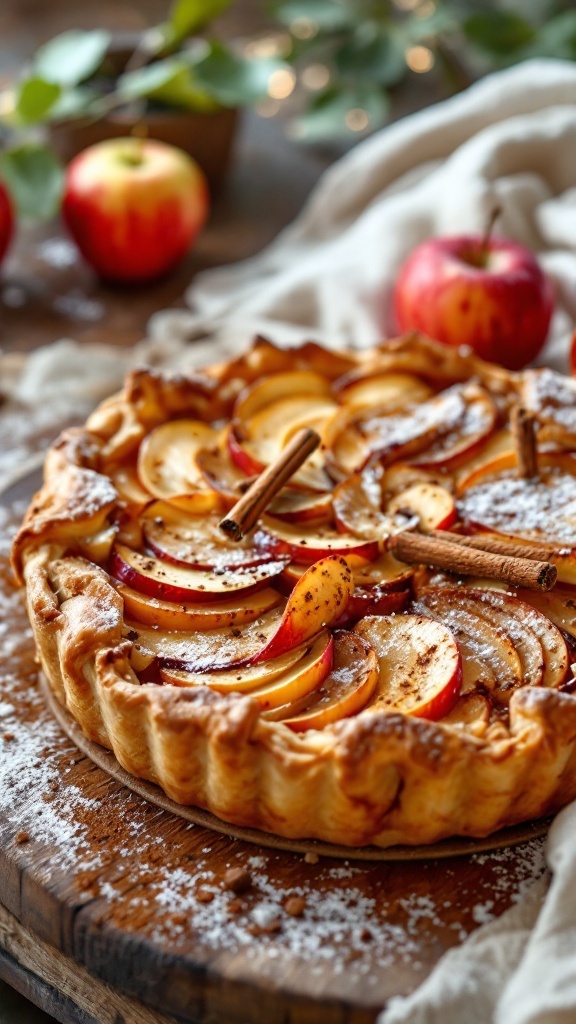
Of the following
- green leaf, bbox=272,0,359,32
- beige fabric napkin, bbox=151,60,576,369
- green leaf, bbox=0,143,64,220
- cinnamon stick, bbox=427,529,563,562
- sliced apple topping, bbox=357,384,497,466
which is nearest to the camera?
cinnamon stick, bbox=427,529,563,562

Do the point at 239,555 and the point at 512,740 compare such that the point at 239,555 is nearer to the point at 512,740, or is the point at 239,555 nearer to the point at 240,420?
the point at 240,420

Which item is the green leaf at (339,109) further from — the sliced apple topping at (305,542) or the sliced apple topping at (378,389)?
the sliced apple topping at (305,542)

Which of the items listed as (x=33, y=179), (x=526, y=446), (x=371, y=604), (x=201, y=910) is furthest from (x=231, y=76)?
(x=201, y=910)

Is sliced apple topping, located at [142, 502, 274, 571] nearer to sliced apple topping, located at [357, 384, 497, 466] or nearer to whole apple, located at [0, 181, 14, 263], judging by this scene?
sliced apple topping, located at [357, 384, 497, 466]

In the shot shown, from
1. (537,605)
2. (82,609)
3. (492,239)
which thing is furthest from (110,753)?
(492,239)

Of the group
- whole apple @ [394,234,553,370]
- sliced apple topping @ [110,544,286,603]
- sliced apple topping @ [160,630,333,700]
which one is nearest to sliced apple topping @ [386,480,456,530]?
sliced apple topping @ [110,544,286,603]

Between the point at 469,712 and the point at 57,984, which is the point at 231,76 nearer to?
the point at 469,712

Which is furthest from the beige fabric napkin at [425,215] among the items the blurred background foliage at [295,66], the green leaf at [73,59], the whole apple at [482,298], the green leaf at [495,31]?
the green leaf at [73,59]
